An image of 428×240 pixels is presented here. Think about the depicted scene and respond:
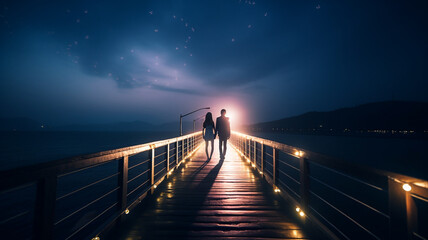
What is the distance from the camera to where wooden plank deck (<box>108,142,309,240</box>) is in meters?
2.57

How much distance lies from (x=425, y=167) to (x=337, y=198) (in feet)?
144

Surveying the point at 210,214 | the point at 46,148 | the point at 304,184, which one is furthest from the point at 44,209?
the point at 46,148

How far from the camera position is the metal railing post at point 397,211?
4.65ft

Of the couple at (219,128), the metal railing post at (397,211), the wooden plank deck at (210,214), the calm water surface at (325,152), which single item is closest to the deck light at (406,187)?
the metal railing post at (397,211)

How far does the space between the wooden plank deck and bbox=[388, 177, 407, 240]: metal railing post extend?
1.32 m

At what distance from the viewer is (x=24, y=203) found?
16.0m

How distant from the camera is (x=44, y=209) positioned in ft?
5.23

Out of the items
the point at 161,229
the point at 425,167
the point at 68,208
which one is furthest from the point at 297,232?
the point at 425,167

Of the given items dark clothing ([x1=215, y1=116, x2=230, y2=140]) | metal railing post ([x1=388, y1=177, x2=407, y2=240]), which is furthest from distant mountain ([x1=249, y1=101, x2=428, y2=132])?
metal railing post ([x1=388, y1=177, x2=407, y2=240])

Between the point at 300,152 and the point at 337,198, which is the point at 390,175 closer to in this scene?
the point at 300,152

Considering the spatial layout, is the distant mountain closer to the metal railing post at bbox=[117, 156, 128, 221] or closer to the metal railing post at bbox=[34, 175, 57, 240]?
the metal railing post at bbox=[117, 156, 128, 221]

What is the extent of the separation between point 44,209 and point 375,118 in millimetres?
194091

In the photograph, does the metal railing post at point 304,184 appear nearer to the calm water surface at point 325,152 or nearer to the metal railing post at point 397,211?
the metal railing post at point 397,211

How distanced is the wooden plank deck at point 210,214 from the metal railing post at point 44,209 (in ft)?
3.36
